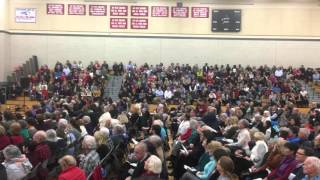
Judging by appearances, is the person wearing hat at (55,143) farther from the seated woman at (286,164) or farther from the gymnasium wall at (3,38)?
the gymnasium wall at (3,38)

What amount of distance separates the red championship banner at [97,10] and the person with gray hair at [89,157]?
24.6 meters

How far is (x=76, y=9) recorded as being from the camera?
31547mm

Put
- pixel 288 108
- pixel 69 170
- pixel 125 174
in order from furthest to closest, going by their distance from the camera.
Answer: pixel 288 108, pixel 125 174, pixel 69 170

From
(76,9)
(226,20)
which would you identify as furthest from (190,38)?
(76,9)

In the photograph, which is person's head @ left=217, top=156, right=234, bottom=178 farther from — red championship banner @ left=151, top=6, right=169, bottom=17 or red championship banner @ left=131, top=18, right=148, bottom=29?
red championship banner @ left=151, top=6, right=169, bottom=17

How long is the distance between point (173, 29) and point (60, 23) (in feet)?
24.5

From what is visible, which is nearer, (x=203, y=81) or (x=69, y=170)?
(x=69, y=170)

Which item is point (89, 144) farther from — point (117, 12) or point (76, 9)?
point (76, 9)

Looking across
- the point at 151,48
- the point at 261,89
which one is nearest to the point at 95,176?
the point at 261,89

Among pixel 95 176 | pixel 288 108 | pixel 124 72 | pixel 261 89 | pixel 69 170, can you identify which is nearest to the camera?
pixel 69 170

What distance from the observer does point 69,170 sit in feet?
20.3

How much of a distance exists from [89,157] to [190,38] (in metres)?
24.8

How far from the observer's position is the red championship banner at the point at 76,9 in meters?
31.5

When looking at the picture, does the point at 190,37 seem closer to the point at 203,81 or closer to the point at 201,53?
the point at 201,53
